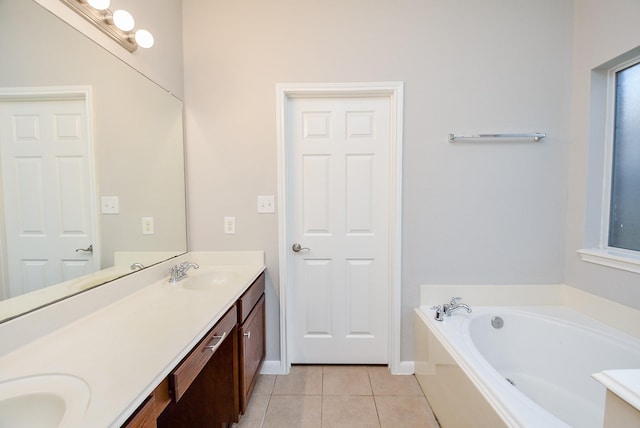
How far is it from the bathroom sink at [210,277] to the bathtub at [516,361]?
4.28ft

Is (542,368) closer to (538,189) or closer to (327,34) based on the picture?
(538,189)

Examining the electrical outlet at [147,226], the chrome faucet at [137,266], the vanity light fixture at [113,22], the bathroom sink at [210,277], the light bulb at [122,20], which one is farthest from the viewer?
the bathroom sink at [210,277]

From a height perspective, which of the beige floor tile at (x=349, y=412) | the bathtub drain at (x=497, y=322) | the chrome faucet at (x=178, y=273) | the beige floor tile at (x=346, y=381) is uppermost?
the chrome faucet at (x=178, y=273)

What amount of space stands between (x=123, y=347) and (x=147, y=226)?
0.81 m

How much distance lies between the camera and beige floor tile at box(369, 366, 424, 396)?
5.30 ft

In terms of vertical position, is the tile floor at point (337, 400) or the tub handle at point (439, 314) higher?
the tub handle at point (439, 314)

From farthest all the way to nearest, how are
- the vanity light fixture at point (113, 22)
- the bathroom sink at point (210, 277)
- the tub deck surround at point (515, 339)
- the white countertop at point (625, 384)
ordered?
the bathroom sink at point (210, 277)
the vanity light fixture at point (113, 22)
the tub deck surround at point (515, 339)
the white countertop at point (625, 384)

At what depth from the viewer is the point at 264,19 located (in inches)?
65.7

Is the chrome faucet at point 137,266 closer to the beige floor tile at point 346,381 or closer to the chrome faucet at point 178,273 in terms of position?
the chrome faucet at point 178,273

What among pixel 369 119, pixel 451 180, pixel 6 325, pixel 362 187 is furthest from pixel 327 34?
pixel 6 325

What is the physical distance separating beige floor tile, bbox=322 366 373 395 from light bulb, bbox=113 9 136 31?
2317 mm

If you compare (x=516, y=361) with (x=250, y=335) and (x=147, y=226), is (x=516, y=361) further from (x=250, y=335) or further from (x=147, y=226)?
(x=147, y=226)

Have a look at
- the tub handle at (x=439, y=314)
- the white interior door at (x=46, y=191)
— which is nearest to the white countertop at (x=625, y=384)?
the tub handle at (x=439, y=314)

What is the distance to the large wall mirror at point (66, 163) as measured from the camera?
78cm
